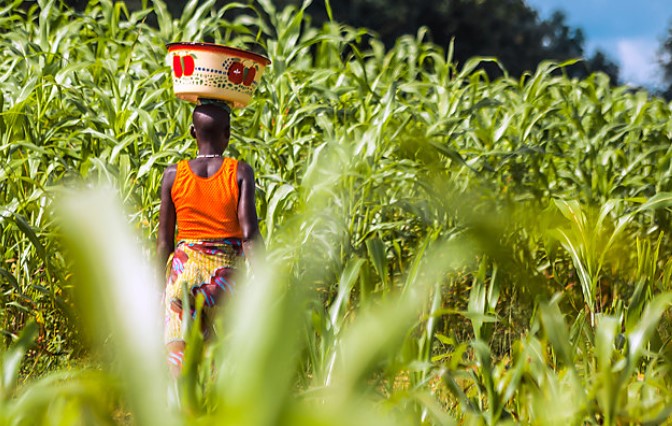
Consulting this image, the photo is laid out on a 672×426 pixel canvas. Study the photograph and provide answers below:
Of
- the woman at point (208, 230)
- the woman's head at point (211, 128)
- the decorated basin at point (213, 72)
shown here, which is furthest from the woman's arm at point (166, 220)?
the decorated basin at point (213, 72)

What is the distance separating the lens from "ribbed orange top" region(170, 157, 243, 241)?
2.79 meters

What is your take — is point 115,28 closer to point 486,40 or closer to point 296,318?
point 296,318

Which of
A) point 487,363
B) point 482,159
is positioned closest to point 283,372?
point 487,363

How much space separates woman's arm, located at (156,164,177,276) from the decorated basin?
1.07 feet

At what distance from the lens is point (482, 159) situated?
185 inches

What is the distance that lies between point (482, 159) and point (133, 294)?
4375 mm

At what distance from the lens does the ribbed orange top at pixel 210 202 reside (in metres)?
2.79

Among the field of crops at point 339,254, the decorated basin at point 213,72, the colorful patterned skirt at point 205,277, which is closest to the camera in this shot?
the field of crops at point 339,254

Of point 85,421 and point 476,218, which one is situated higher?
point 476,218

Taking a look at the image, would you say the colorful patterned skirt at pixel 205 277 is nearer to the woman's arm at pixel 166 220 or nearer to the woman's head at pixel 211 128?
the woman's arm at pixel 166 220

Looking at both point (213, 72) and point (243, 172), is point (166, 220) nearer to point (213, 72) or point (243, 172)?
point (243, 172)

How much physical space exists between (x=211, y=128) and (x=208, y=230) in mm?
338

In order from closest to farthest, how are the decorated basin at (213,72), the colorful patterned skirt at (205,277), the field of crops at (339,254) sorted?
the field of crops at (339,254) < the colorful patterned skirt at (205,277) < the decorated basin at (213,72)

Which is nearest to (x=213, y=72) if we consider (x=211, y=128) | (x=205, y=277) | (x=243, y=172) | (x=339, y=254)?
(x=211, y=128)
